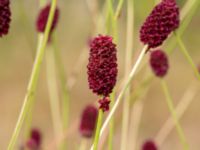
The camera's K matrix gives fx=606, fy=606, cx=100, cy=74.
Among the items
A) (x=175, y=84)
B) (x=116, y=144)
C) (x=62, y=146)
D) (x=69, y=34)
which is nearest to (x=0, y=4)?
(x=62, y=146)

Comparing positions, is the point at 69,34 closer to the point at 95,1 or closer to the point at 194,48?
the point at 194,48

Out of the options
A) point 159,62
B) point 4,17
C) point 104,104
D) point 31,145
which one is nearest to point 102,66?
point 104,104

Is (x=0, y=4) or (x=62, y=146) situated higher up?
(x=0, y=4)

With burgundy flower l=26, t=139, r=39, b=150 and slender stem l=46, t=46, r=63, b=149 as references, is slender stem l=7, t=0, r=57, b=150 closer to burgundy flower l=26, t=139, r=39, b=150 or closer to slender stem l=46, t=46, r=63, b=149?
burgundy flower l=26, t=139, r=39, b=150

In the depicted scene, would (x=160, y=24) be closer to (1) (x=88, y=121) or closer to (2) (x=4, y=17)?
(2) (x=4, y=17)

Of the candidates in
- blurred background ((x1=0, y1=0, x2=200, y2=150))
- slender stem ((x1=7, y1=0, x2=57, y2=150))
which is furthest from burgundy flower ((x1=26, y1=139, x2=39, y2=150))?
blurred background ((x1=0, y1=0, x2=200, y2=150))
